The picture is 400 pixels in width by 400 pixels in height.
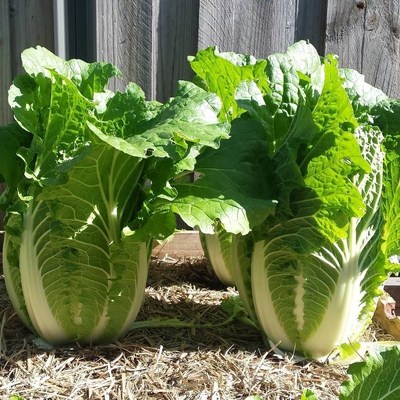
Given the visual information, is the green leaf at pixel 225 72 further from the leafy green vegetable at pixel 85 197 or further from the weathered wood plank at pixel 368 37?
the weathered wood plank at pixel 368 37

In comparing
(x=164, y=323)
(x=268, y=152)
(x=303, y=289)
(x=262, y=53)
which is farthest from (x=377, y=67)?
(x=164, y=323)

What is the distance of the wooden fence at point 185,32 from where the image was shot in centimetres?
340

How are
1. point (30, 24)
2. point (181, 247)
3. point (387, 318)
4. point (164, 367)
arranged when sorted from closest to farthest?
point (164, 367) < point (387, 318) < point (30, 24) < point (181, 247)

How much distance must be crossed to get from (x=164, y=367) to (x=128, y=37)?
2.20 meters

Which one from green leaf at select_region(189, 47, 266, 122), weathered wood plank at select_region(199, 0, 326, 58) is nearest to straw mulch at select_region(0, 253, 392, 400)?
green leaf at select_region(189, 47, 266, 122)

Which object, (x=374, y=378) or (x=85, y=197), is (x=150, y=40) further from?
(x=374, y=378)

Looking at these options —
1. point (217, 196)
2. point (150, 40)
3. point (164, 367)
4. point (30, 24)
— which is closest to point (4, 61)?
point (30, 24)

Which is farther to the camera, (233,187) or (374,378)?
(233,187)

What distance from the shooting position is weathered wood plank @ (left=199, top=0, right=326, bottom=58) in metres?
3.44

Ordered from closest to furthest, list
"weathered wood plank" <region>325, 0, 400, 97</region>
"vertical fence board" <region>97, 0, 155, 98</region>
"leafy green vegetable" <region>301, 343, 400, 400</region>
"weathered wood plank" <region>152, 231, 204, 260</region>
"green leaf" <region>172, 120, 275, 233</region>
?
"leafy green vegetable" <region>301, 343, 400, 400</region>
"green leaf" <region>172, 120, 275, 233</region>
"vertical fence board" <region>97, 0, 155, 98</region>
"weathered wood plank" <region>325, 0, 400, 97</region>
"weathered wood plank" <region>152, 231, 204, 260</region>

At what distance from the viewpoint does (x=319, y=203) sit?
2203 mm

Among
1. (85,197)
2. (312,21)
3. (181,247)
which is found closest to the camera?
(85,197)

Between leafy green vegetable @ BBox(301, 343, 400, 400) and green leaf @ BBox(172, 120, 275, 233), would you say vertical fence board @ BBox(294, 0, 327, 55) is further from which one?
leafy green vegetable @ BBox(301, 343, 400, 400)

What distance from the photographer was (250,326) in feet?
9.07
